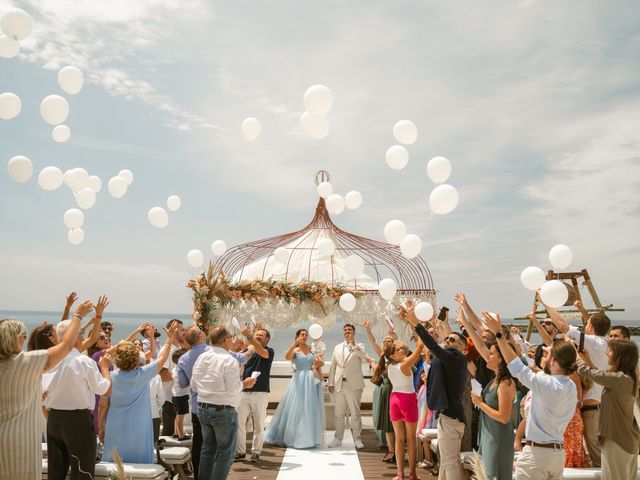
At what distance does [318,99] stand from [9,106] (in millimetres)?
3381

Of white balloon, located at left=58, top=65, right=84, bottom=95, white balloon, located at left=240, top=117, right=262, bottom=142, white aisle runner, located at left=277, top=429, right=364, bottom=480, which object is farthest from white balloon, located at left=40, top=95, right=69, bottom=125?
white aisle runner, located at left=277, top=429, right=364, bottom=480

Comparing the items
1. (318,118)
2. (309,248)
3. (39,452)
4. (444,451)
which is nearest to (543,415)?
(444,451)

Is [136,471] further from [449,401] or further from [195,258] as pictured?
[195,258]

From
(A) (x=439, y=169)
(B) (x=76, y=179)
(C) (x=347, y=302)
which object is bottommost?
(C) (x=347, y=302)

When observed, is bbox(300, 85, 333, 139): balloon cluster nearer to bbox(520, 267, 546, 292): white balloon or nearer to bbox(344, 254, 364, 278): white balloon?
bbox(344, 254, 364, 278): white balloon

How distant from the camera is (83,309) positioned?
399 centimetres

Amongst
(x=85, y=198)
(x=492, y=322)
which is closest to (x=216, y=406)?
(x=492, y=322)

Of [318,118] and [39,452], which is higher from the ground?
[318,118]

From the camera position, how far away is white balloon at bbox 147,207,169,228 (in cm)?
813

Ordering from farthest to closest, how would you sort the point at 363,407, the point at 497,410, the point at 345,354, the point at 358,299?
the point at 363,407
the point at 358,299
the point at 345,354
the point at 497,410

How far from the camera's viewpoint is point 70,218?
711cm

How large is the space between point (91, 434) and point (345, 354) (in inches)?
186

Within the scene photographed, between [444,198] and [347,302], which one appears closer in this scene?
[444,198]

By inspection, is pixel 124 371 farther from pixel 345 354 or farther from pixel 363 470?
pixel 345 354
